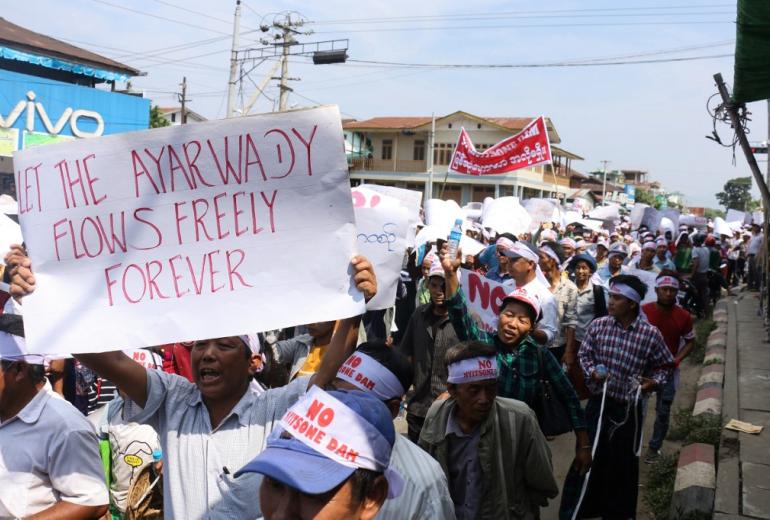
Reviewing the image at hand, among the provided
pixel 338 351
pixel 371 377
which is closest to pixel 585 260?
pixel 371 377

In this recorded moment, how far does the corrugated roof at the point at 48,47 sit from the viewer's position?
2519cm

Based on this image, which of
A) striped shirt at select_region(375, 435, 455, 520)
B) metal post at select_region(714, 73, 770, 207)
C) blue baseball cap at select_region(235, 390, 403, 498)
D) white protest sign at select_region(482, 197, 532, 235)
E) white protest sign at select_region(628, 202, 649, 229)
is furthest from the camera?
white protest sign at select_region(628, 202, 649, 229)

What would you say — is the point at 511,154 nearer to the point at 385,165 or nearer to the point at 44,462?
the point at 44,462

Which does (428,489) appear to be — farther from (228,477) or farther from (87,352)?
(87,352)

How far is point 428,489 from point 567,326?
453 centimetres

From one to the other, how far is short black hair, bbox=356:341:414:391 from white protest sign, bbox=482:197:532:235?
964 centimetres

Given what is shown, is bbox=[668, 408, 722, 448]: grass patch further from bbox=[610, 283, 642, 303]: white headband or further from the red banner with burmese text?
the red banner with burmese text

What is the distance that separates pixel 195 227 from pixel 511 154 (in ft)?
41.7

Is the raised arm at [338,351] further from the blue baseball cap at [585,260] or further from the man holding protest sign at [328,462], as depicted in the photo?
the blue baseball cap at [585,260]

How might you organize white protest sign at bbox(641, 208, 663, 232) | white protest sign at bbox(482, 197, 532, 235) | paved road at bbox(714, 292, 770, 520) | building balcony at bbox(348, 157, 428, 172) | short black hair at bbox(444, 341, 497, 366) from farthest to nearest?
building balcony at bbox(348, 157, 428, 172) → white protest sign at bbox(641, 208, 663, 232) → white protest sign at bbox(482, 197, 532, 235) → paved road at bbox(714, 292, 770, 520) → short black hair at bbox(444, 341, 497, 366)

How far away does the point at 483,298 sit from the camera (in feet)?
16.7

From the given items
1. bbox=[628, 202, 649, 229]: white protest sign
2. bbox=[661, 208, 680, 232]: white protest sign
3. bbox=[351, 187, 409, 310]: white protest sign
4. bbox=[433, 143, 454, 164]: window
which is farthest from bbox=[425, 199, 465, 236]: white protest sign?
bbox=[433, 143, 454, 164]: window

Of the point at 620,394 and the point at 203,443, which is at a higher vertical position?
the point at 203,443

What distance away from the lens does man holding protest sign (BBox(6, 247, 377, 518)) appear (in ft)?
7.57
